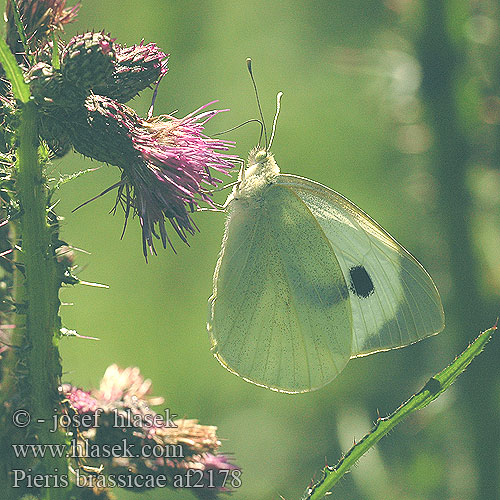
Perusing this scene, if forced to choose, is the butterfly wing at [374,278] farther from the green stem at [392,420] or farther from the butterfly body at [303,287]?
the green stem at [392,420]

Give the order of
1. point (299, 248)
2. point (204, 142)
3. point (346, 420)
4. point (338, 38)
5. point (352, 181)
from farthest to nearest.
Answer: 1. point (338, 38)
2. point (352, 181)
3. point (346, 420)
4. point (299, 248)
5. point (204, 142)

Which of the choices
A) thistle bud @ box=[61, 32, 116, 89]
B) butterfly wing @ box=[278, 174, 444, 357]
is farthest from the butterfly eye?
thistle bud @ box=[61, 32, 116, 89]

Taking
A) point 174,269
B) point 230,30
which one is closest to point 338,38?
point 230,30

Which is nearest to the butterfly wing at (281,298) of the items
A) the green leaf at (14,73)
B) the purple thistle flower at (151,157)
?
the purple thistle flower at (151,157)

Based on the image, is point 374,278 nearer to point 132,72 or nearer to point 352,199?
point 132,72

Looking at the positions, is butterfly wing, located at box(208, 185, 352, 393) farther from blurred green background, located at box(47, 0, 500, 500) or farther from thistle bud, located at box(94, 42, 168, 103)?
thistle bud, located at box(94, 42, 168, 103)

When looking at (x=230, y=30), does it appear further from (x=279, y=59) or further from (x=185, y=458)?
(x=185, y=458)

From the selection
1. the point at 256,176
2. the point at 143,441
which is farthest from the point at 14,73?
the point at 256,176
